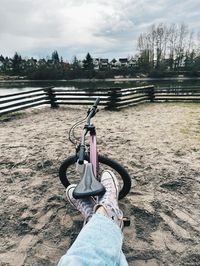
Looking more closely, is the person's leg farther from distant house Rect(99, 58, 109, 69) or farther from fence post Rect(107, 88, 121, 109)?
distant house Rect(99, 58, 109, 69)

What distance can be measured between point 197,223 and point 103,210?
1575 millimetres

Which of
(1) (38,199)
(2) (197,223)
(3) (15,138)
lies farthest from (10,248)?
(3) (15,138)

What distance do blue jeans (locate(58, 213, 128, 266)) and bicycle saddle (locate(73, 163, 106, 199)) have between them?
0.29 meters

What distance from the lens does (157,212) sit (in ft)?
10.7

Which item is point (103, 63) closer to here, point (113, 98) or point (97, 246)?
point (113, 98)

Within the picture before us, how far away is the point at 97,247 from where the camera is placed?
1.48 meters

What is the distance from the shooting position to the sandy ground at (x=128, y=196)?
2.68m

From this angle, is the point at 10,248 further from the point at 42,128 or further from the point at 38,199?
the point at 42,128

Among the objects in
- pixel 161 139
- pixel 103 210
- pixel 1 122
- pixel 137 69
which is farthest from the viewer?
pixel 137 69

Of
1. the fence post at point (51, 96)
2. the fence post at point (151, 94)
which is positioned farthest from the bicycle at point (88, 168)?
the fence post at point (151, 94)

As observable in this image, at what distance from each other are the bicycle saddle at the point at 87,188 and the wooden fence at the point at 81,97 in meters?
8.50

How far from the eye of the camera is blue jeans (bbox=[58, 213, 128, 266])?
4.48 ft

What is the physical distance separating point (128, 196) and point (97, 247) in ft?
7.39

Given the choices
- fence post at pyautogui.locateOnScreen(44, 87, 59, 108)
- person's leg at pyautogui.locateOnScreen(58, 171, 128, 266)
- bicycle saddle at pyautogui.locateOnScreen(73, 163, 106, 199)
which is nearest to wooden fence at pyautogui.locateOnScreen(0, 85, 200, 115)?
fence post at pyautogui.locateOnScreen(44, 87, 59, 108)
